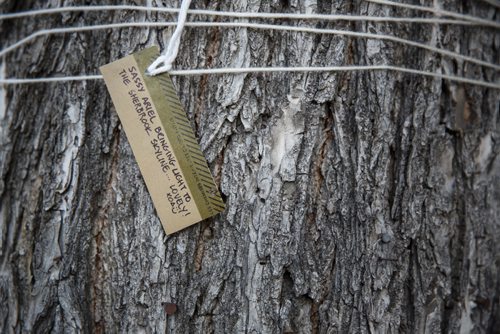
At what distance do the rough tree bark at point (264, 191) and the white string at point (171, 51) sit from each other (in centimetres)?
3

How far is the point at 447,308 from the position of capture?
1016 millimetres

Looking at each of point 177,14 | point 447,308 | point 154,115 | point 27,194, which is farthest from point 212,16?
point 447,308

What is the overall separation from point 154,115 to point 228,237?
296 millimetres

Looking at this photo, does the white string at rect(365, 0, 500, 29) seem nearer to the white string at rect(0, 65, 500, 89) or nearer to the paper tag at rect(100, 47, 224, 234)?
the white string at rect(0, 65, 500, 89)

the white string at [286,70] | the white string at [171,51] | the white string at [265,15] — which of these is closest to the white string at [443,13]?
the white string at [265,15]

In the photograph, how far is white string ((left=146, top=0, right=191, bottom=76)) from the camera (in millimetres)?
907

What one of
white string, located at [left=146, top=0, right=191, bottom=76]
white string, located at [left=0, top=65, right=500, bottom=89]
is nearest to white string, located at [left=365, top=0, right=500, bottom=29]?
white string, located at [left=0, top=65, right=500, bottom=89]

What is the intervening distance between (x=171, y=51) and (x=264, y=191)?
343mm

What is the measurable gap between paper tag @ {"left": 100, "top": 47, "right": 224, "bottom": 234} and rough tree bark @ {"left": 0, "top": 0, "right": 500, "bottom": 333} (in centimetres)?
3

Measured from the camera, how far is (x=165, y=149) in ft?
3.04

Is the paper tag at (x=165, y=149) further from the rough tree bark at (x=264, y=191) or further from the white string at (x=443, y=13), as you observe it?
the white string at (x=443, y=13)

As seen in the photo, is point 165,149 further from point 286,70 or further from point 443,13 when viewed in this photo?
point 443,13

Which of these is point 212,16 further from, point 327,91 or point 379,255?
point 379,255

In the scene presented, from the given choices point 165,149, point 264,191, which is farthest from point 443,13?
point 165,149
